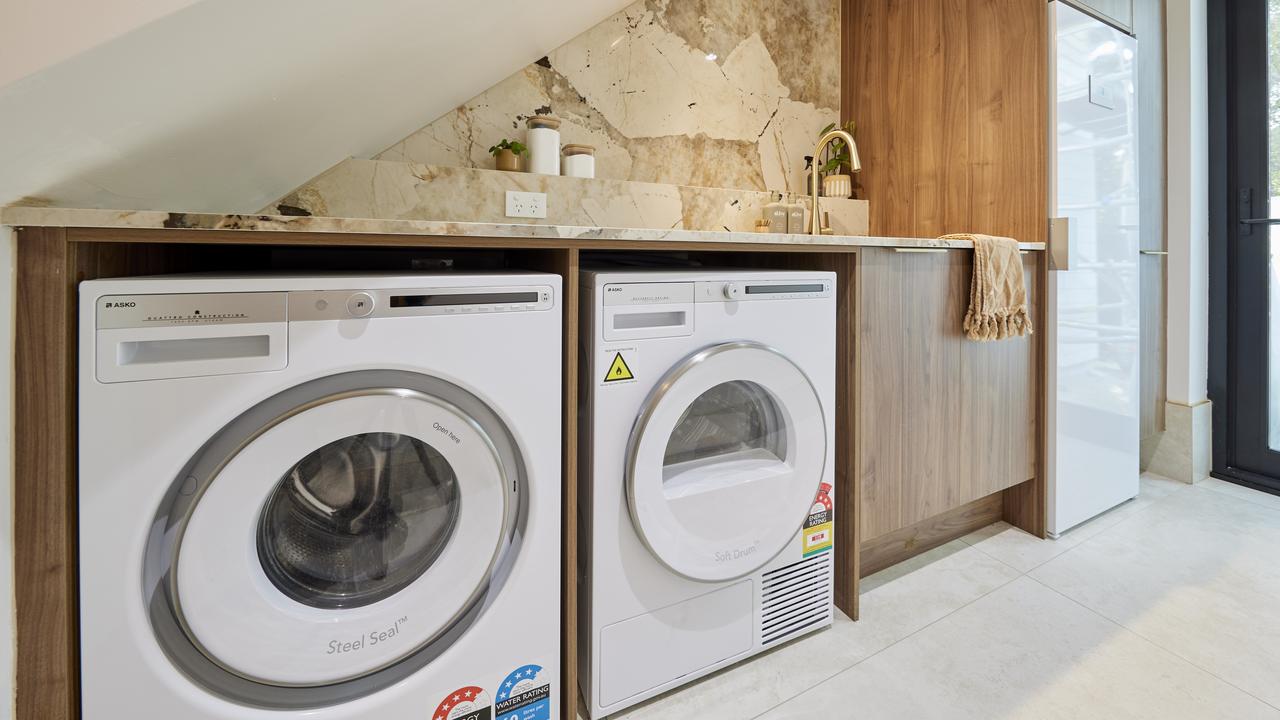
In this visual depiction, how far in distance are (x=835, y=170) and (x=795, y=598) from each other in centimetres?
188

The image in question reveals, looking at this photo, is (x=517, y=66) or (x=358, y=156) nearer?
(x=358, y=156)

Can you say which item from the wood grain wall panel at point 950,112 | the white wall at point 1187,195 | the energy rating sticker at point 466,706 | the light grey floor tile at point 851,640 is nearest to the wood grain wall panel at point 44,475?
the energy rating sticker at point 466,706

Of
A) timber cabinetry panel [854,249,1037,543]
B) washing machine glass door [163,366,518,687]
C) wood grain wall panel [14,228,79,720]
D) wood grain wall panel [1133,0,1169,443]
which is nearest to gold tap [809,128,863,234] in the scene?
timber cabinetry panel [854,249,1037,543]

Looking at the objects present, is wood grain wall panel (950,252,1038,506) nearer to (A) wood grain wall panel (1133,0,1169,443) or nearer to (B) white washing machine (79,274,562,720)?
(A) wood grain wall panel (1133,0,1169,443)

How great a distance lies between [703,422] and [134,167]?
1.08 meters

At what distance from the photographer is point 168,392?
75cm

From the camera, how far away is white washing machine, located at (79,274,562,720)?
29.4 inches

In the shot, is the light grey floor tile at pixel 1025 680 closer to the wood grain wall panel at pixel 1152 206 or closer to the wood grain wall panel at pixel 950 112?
the wood grain wall panel at pixel 950 112

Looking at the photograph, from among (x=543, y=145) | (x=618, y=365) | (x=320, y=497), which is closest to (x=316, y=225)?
(x=320, y=497)

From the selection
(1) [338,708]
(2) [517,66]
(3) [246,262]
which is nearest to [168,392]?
(1) [338,708]

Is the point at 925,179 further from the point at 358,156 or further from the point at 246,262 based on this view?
the point at 246,262

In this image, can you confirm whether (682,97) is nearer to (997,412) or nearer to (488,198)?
(488,198)

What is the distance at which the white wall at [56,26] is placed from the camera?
0.49 metres

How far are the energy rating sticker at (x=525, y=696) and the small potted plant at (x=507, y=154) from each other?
4.83 feet
